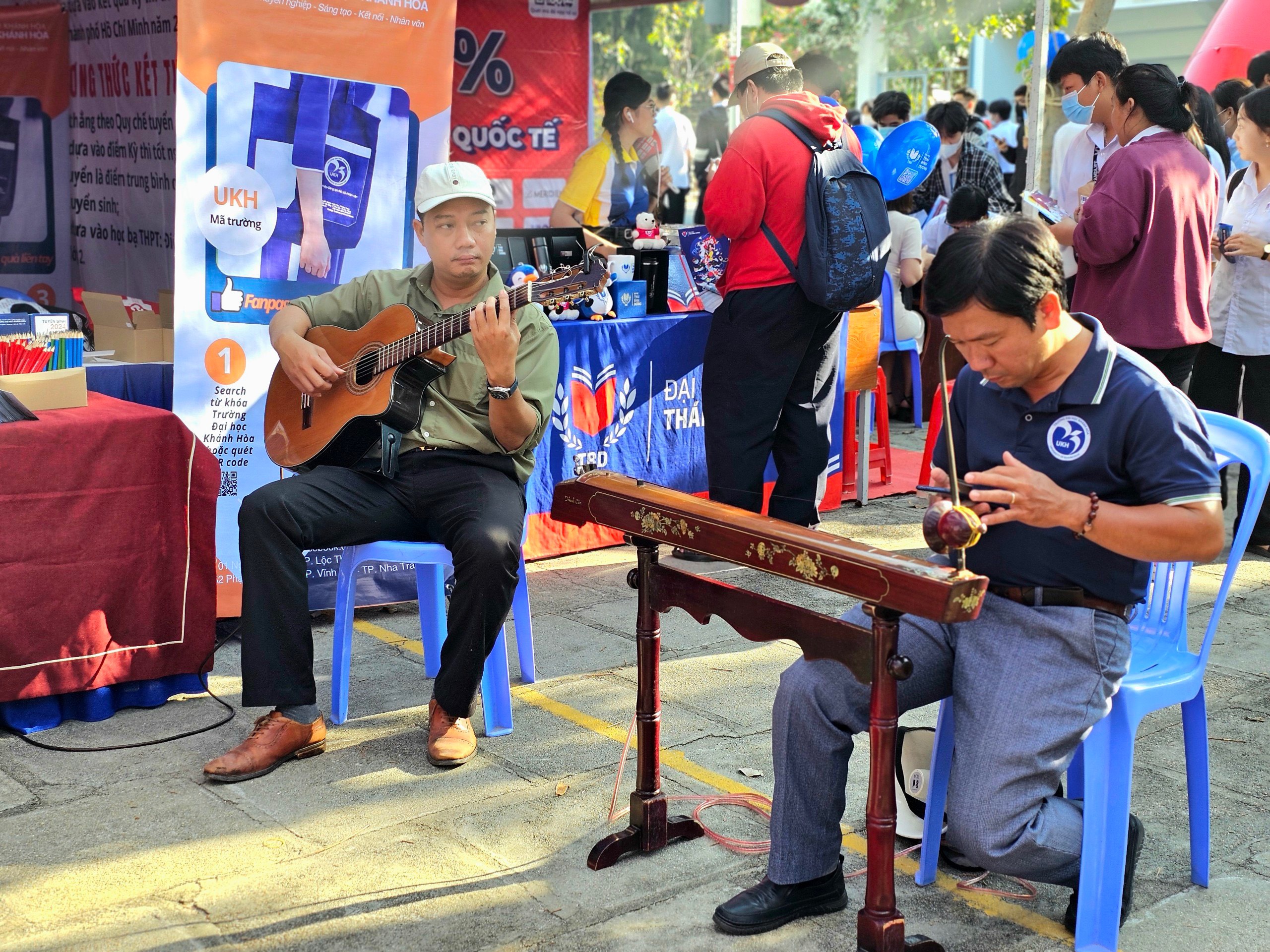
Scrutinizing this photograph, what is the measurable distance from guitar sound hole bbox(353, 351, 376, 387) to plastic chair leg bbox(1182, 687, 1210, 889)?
2117 mm

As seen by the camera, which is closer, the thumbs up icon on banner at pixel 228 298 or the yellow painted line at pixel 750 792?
the yellow painted line at pixel 750 792

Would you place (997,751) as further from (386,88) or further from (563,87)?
→ (563,87)

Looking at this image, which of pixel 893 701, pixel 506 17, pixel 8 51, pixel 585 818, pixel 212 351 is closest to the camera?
pixel 893 701

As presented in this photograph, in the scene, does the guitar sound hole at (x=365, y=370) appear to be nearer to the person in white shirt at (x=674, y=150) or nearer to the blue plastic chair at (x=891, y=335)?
the blue plastic chair at (x=891, y=335)

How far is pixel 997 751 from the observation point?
7.41 feet

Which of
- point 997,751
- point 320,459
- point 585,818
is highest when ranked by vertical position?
point 320,459

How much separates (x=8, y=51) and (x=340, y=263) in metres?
2.32

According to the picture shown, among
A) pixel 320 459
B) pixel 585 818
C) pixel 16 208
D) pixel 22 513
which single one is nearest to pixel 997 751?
pixel 585 818

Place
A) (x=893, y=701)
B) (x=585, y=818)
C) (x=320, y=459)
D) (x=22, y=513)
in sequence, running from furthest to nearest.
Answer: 1. (x=320, y=459)
2. (x=22, y=513)
3. (x=585, y=818)
4. (x=893, y=701)

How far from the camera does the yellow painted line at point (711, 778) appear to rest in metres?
2.50

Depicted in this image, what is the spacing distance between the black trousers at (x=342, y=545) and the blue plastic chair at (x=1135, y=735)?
116 cm

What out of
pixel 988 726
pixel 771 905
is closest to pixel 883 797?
pixel 988 726

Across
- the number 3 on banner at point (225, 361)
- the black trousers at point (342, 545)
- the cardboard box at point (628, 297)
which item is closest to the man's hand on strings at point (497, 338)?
the black trousers at point (342, 545)

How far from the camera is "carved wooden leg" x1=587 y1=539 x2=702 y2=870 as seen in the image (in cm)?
268
